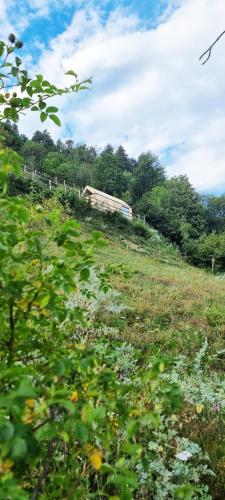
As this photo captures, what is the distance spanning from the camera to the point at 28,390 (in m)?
1.01

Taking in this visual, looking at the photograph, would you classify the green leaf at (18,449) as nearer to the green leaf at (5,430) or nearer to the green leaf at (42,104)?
the green leaf at (5,430)

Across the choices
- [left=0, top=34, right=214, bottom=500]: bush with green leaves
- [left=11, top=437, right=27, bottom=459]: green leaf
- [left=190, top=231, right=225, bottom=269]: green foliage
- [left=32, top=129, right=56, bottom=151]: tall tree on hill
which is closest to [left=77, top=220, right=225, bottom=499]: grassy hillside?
[left=0, top=34, right=214, bottom=500]: bush with green leaves

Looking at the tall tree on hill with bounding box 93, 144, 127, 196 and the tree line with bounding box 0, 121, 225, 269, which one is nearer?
the tree line with bounding box 0, 121, 225, 269

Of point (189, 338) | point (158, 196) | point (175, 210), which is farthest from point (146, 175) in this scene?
point (189, 338)

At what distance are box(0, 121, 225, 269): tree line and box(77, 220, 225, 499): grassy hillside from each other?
95.1 ft

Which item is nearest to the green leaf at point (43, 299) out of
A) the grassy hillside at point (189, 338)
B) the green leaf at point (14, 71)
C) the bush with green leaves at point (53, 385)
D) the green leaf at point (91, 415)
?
the bush with green leaves at point (53, 385)

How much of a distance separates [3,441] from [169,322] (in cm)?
723

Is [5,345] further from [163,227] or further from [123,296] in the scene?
[163,227]

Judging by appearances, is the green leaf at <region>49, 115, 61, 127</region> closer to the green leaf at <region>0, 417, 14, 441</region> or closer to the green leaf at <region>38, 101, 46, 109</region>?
the green leaf at <region>38, 101, 46, 109</region>

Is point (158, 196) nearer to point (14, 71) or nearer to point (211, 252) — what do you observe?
point (211, 252)

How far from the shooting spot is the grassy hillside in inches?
141

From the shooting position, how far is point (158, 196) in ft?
230

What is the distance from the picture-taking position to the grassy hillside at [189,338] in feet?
11.7

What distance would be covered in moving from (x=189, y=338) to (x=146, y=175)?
7246 centimetres
